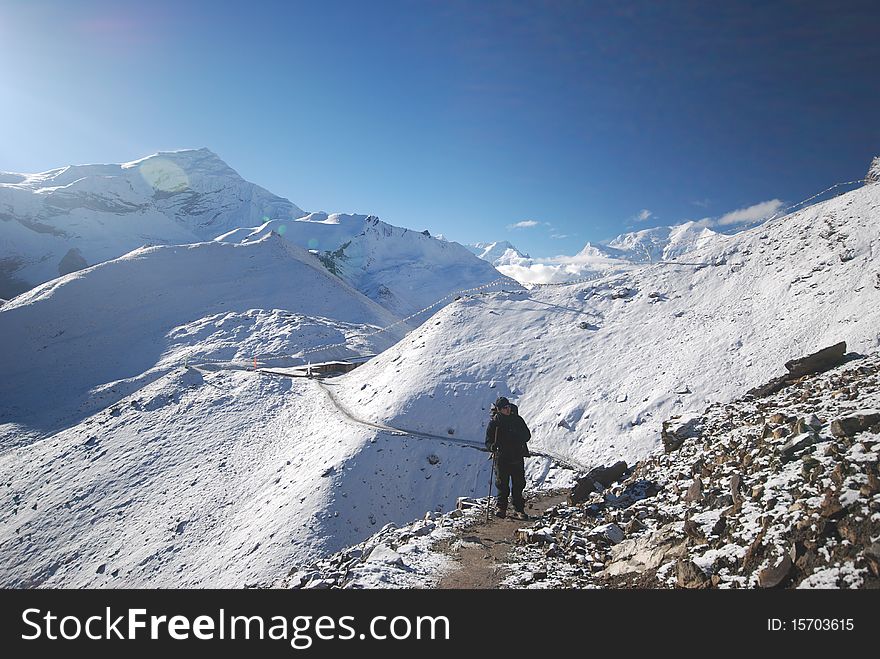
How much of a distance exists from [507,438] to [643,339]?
1483cm

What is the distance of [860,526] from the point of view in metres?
4.35

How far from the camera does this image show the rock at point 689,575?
5020mm

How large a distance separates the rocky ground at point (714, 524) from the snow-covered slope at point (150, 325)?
1489 inches

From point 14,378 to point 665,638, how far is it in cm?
5979

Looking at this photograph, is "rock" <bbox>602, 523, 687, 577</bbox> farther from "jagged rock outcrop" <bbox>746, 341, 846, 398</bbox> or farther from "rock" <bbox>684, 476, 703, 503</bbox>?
"jagged rock outcrop" <bbox>746, 341, 846, 398</bbox>

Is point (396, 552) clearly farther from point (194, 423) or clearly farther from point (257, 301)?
point (257, 301)

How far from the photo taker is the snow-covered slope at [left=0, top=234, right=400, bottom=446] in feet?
126

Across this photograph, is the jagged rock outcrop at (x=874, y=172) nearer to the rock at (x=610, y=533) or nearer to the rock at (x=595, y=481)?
the rock at (x=595, y=481)

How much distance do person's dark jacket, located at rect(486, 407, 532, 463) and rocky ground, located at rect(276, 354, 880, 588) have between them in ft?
5.52

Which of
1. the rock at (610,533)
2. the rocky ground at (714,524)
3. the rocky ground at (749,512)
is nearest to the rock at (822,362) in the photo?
the rocky ground at (714,524)

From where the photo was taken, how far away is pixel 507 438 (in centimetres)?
1095

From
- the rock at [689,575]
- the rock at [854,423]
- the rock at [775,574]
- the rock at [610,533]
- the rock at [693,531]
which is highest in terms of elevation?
the rock at [854,423]

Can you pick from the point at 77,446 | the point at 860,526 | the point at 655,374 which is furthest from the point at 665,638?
the point at 77,446

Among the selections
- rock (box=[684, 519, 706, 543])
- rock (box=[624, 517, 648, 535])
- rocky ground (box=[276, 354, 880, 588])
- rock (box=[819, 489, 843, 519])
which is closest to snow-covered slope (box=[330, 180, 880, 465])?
rocky ground (box=[276, 354, 880, 588])
